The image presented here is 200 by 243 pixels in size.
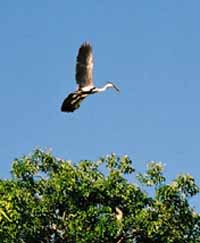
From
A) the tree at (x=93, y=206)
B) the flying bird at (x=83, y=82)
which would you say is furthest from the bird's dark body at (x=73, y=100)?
the tree at (x=93, y=206)

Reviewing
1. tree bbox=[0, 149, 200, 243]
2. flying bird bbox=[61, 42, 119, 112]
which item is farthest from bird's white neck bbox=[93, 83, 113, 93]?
tree bbox=[0, 149, 200, 243]

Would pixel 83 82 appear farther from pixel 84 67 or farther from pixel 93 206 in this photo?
pixel 93 206

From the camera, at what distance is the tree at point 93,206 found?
45.3 metres

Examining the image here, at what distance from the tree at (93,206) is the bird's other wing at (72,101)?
25515 mm

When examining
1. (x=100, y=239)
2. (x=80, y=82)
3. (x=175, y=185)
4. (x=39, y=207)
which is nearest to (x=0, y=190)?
(x=39, y=207)

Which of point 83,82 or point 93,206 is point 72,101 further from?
point 93,206

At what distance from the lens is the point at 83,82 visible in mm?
19438

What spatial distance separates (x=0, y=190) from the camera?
153ft

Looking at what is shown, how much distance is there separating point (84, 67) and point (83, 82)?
380mm

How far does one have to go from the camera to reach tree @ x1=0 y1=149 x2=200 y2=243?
45.3 meters

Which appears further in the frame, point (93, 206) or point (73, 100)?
point (93, 206)

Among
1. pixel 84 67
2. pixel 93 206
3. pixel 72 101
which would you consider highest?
pixel 93 206

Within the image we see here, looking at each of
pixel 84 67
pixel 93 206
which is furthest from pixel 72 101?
pixel 93 206

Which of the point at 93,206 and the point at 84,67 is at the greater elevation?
the point at 93,206
